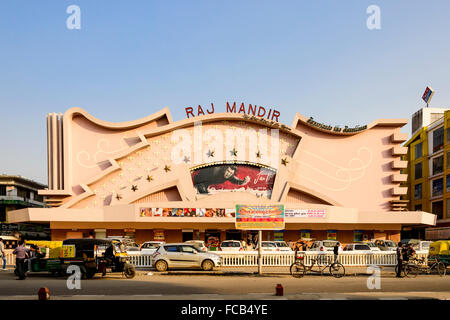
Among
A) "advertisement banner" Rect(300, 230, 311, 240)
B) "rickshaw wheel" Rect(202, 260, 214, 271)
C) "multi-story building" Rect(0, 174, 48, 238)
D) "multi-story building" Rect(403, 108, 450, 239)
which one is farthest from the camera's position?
"multi-story building" Rect(0, 174, 48, 238)

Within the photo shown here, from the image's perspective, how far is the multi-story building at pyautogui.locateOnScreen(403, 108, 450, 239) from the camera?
185 feet

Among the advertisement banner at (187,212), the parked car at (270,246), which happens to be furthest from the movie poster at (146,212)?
the parked car at (270,246)

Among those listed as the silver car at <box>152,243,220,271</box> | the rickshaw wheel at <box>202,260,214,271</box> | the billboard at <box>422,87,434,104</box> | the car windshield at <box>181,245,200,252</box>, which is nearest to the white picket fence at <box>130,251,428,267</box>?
the rickshaw wheel at <box>202,260,214,271</box>

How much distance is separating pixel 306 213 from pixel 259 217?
2248 centimetres

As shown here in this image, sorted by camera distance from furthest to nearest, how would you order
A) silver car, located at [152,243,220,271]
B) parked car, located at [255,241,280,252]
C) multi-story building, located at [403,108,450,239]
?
multi-story building, located at [403,108,450,239], parked car, located at [255,241,280,252], silver car, located at [152,243,220,271]

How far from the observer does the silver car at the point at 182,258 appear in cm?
2444

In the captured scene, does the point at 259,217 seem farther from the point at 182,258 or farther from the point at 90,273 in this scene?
the point at 90,273

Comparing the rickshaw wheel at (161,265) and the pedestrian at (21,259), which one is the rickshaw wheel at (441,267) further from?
the pedestrian at (21,259)

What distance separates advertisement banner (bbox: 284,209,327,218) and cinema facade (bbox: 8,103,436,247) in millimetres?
114

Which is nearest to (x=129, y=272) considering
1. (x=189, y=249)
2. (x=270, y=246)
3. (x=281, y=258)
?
(x=189, y=249)

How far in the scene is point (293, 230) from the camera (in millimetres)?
46656

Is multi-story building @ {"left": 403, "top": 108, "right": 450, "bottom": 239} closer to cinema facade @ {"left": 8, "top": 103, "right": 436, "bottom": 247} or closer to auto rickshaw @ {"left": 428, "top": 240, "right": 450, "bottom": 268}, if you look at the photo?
cinema facade @ {"left": 8, "top": 103, "right": 436, "bottom": 247}

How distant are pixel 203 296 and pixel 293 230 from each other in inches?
1350

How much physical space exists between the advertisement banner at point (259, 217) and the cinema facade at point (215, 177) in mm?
20390
